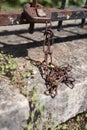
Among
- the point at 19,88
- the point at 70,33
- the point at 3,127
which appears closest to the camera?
the point at 3,127

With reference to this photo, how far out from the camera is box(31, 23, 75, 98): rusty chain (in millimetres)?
Answer: 3087

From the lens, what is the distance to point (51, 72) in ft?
10.7

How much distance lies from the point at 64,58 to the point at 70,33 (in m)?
0.87

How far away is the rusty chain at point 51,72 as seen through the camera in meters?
3.09

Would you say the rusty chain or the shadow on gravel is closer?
the rusty chain

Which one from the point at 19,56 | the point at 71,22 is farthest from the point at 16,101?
the point at 71,22

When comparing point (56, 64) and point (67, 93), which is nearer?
point (67, 93)

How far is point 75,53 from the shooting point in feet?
12.7

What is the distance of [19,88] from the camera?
298 cm

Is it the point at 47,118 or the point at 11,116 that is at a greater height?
the point at 11,116

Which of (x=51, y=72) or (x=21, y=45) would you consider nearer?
(x=51, y=72)

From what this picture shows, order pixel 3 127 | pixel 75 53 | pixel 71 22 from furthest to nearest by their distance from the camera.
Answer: pixel 71 22
pixel 75 53
pixel 3 127

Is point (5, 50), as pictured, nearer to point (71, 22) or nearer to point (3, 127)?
point (3, 127)

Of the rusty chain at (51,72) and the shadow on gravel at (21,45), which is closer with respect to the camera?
the rusty chain at (51,72)
